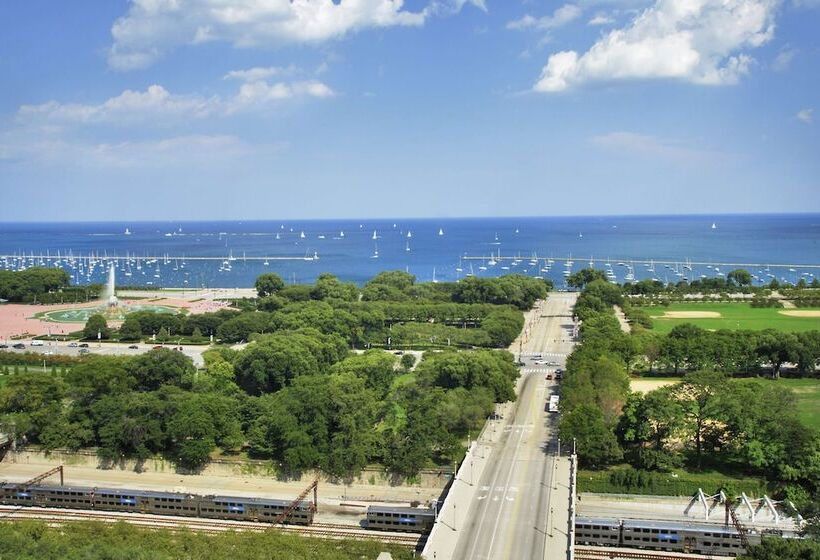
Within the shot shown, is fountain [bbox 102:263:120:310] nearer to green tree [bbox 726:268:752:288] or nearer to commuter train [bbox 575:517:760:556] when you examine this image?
commuter train [bbox 575:517:760:556]

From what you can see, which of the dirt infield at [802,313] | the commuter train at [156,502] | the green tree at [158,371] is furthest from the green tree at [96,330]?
the dirt infield at [802,313]

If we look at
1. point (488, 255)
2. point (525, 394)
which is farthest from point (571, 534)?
point (488, 255)

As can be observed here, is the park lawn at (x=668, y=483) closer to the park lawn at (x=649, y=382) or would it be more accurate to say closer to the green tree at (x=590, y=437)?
the green tree at (x=590, y=437)

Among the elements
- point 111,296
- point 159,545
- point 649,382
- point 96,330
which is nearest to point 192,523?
point 159,545

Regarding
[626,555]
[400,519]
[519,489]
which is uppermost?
[519,489]

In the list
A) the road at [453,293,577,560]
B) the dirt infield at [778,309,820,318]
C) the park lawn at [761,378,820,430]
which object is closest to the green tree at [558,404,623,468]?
the road at [453,293,577,560]

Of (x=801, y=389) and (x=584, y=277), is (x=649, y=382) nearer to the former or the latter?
(x=801, y=389)
